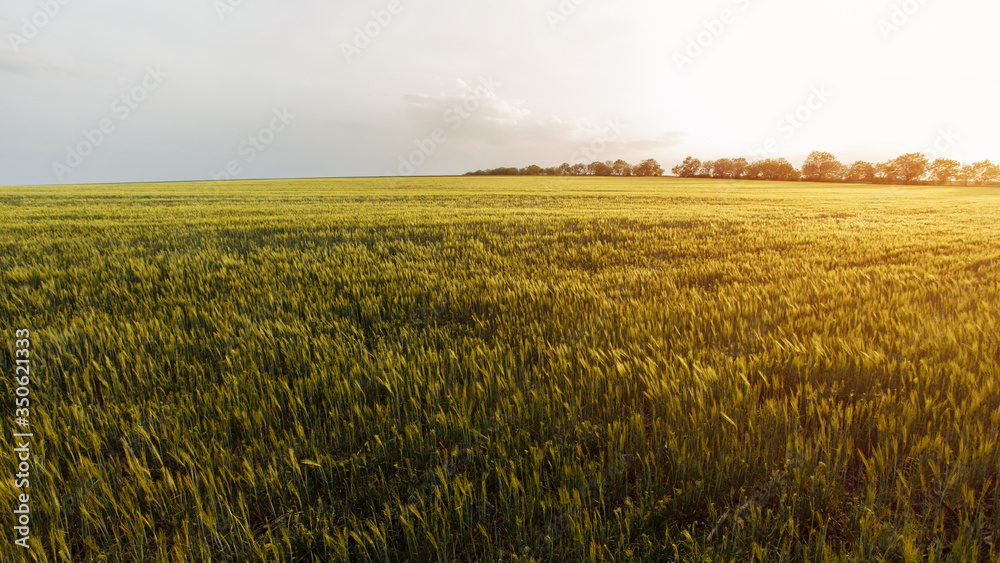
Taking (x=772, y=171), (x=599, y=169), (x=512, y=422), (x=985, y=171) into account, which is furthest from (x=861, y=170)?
(x=512, y=422)

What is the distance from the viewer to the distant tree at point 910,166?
254 ft

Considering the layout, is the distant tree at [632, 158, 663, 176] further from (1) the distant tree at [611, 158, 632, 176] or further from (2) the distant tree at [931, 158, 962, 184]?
(2) the distant tree at [931, 158, 962, 184]

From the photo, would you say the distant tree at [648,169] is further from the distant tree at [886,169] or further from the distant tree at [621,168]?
the distant tree at [886,169]

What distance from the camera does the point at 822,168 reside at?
8256 cm

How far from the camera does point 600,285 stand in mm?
4301

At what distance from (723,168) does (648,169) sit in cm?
1551

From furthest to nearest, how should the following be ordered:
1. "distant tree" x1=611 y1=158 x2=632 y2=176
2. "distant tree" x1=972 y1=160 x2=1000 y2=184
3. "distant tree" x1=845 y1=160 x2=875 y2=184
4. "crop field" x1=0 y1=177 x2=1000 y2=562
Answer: "distant tree" x1=611 y1=158 x2=632 y2=176 → "distant tree" x1=972 y1=160 x2=1000 y2=184 → "distant tree" x1=845 y1=160 x2=875 y2=184 → "crop field" x1=0 y1=177 x2=1000 y2=562

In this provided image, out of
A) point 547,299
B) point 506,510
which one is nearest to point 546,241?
point 547,299

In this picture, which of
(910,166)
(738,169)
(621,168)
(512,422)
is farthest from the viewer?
(621,168)

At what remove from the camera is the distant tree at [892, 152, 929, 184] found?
77.3 metres

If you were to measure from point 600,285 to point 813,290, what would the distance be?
6.79 feet

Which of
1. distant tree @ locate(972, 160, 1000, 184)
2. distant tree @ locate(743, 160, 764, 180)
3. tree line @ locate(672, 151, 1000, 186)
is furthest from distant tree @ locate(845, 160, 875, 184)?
distant tree @ locate(972, 160, 1000, 184)

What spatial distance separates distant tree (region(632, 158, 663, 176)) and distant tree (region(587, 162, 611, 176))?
247 inches

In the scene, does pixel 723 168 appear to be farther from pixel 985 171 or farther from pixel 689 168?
pixel 985 171
